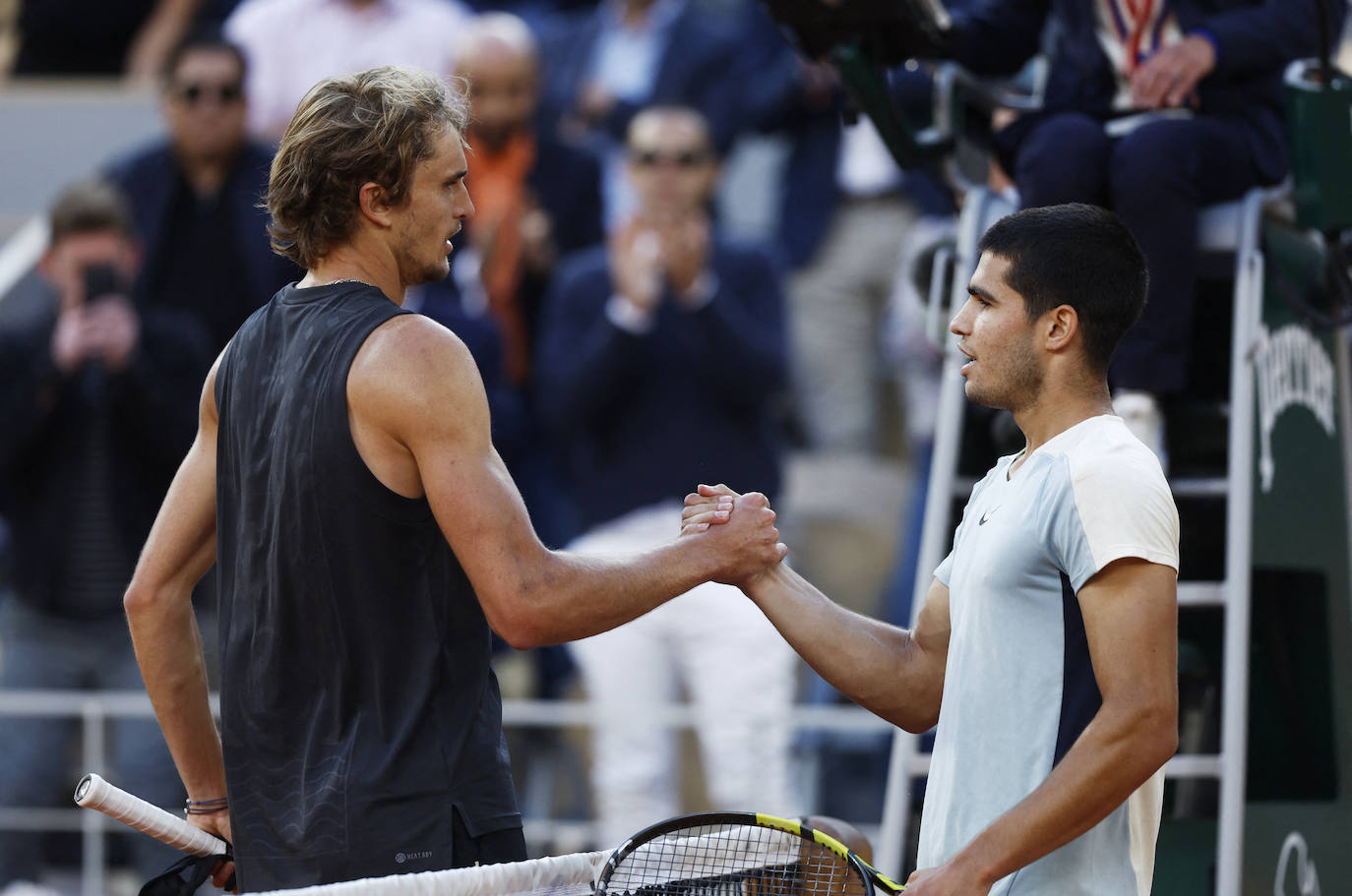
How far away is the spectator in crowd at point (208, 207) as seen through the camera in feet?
23.2

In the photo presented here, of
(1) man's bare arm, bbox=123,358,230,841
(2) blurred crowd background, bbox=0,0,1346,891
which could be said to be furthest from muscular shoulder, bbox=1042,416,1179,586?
(2) blurred crowd background, bbox=0,0,1346,891

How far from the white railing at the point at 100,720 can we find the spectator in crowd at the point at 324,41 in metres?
2.61

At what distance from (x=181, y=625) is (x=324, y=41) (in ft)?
16.4

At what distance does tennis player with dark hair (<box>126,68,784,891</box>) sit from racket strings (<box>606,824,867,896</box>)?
0.22 metres

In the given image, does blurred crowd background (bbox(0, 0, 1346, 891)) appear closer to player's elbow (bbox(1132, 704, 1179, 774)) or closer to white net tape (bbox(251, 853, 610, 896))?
white net tape (bbox(251, 853, 610, 896))

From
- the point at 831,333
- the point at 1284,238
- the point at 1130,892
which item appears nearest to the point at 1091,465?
the point at 1130,892

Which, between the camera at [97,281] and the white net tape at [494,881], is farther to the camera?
the camera at [97,281]

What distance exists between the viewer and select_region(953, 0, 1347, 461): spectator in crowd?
4098 millimetres

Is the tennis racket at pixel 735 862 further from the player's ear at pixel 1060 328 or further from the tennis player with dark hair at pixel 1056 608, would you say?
the player's ear at pixel 1060 328

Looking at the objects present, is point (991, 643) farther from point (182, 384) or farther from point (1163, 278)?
point (182, 384)

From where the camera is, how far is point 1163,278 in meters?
4.09

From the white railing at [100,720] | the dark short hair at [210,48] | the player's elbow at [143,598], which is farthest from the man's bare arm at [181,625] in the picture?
the dark short hair at [210,48]

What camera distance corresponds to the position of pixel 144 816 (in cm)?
280

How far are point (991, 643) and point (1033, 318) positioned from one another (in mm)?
482
